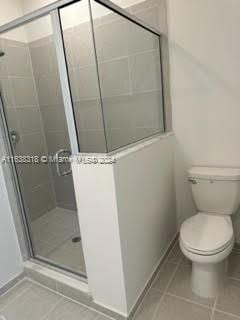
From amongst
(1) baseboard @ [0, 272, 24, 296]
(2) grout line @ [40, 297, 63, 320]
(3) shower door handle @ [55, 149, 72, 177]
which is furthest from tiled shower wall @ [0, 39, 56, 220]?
(2) grout line @ [40, 297, 63, 320]

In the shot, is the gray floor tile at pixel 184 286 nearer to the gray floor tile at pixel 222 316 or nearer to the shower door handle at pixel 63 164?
the gray floor tile at pixel 222 316

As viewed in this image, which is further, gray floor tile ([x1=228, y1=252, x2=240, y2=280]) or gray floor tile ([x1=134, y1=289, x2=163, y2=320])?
gray floor tile ([x1=228, y1=252, x2=240, y2=280])

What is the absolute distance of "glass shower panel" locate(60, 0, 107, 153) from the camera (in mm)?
1268

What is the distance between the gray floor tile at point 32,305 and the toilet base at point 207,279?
38.8 inches

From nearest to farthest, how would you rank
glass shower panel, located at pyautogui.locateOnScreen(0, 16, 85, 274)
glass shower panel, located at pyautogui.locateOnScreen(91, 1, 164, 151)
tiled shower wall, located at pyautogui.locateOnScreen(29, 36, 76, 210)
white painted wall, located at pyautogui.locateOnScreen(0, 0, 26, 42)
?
glass shower panel, located at pyautogui.locateOnScreen(91, 1, 164, 151) → glass shower panel, located at pyautogui.locateOnScreen(0, 16, 85, 274) → tiled shower wall, located at pyautogui.locateOnScreen(29, 36, 76, 210) → white painted wall, located at pyautogui.locateOnScreen(0, 0, 26, 42)

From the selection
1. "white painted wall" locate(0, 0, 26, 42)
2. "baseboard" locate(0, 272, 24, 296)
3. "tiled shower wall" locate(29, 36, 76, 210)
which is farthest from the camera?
"white painted wall" locate(0, 0, 26, 42)

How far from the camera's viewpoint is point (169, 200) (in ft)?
6.56

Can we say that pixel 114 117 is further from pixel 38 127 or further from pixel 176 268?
pixel 176 268

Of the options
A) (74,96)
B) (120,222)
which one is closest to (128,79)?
(74,96)

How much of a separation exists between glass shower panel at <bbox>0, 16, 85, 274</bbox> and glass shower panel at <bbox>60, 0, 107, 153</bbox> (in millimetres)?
457

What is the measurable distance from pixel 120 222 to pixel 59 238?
1078 millimetres

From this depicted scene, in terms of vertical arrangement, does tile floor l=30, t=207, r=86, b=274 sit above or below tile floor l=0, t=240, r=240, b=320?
above

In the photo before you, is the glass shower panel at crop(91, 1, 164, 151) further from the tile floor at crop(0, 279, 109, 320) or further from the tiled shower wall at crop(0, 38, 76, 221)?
the tile floor at crop(0, 279, 109, 320)

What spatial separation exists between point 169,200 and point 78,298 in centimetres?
103
